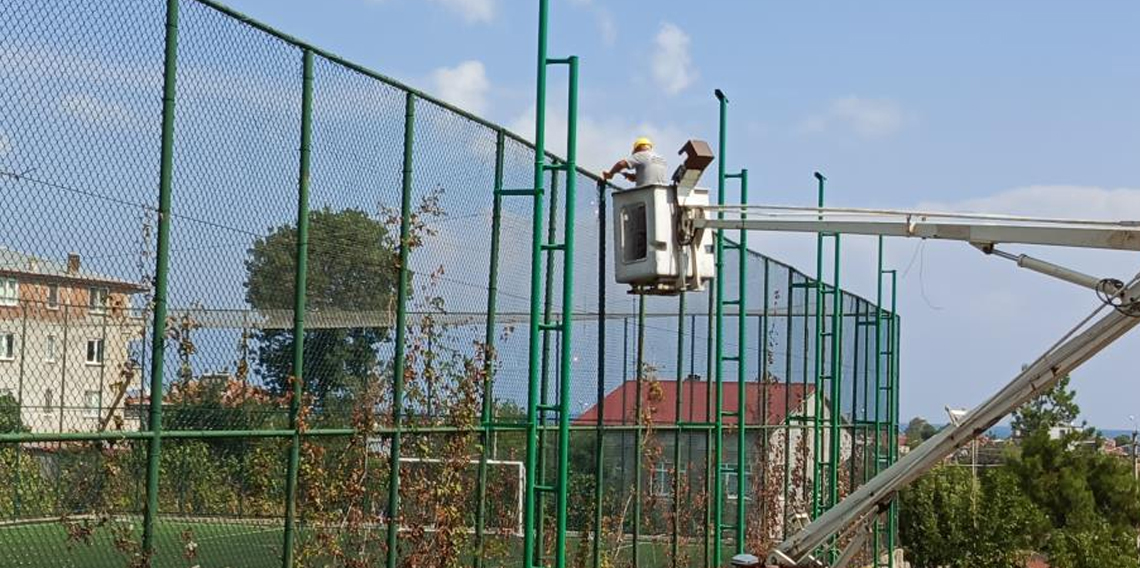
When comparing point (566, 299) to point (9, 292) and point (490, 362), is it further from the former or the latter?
point (9, 292)

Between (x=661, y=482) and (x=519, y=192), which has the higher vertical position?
(x=519, y=192)

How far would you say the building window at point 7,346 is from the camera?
6395 mm

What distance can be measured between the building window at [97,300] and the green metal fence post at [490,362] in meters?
4.01

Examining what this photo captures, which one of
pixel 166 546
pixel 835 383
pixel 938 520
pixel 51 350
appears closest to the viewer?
pixel 51 350

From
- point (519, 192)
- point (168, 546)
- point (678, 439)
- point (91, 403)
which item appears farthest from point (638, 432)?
point (91, 403)

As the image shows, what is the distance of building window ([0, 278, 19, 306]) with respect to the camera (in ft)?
21.2

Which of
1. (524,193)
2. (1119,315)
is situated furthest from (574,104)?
(1119,315)

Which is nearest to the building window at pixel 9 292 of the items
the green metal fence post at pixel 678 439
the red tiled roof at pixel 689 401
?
the red tiled roof at pixel 689 401

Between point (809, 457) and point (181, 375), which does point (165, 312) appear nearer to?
point (181, 375)

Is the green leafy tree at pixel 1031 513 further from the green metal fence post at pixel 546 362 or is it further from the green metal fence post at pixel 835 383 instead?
the green metal fence post at pixel 546 362

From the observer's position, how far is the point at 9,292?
256 inches

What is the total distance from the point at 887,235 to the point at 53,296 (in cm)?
536

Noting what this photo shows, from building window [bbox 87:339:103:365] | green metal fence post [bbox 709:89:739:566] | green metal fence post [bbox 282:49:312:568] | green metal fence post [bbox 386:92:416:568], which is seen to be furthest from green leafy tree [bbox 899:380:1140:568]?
building window [bbox 87:339:103:365]

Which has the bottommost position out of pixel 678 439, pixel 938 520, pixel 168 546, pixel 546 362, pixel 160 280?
pixel 938 520
